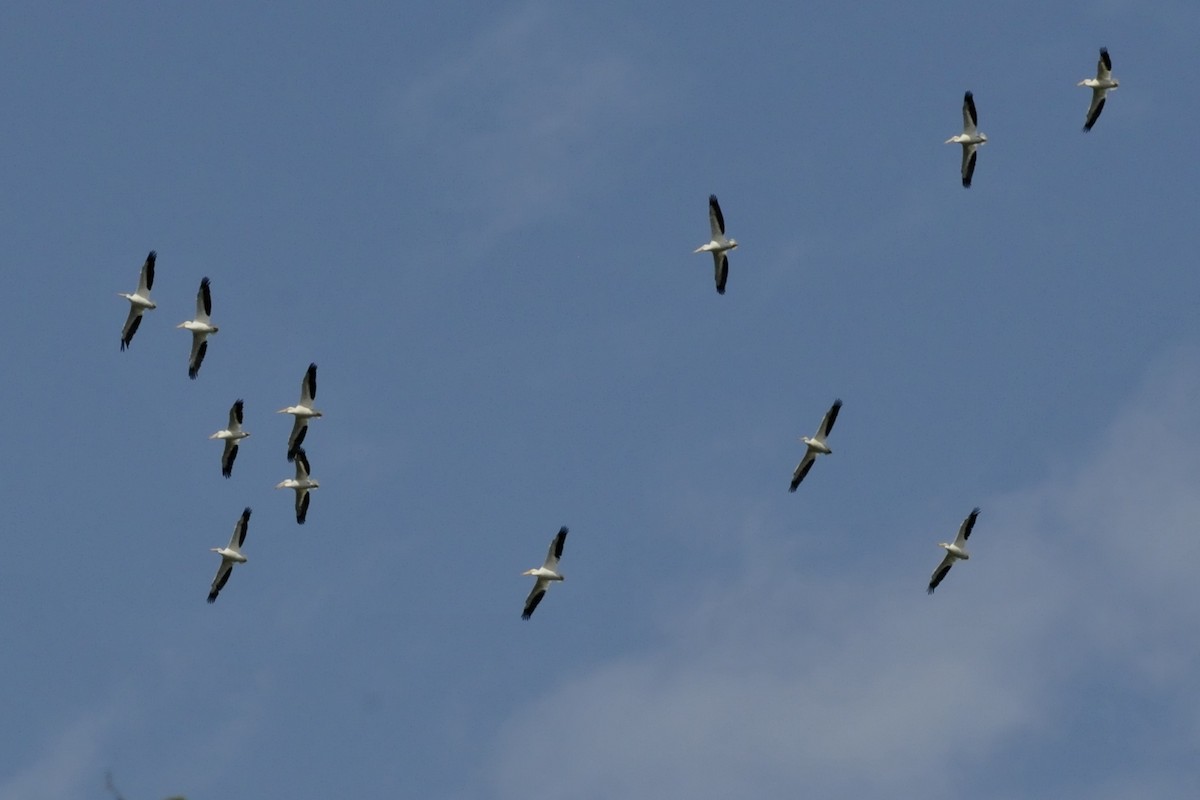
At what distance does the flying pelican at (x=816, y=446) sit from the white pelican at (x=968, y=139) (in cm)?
877

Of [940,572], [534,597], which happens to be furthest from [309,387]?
[940,572]

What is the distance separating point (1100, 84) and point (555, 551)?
22183 mm

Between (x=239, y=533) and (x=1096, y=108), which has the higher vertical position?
(x=1096, y=108)

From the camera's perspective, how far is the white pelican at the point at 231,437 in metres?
61.0

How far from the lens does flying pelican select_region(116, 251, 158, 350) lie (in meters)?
58.7

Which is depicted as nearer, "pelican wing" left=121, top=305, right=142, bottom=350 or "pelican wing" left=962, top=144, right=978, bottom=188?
"pelican wing" left=121, top=305, right=142, bottom=350

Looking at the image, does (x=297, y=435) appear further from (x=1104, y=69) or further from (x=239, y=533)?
(x=1104, y=69)

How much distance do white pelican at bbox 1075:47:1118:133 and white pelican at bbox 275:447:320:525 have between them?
2534 centimetres

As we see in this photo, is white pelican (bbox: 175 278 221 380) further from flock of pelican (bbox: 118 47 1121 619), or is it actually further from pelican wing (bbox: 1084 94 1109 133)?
pelican wing (bbox: 1084 94 1109 133)

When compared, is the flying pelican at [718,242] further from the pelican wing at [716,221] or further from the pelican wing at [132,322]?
the pelican wing at [132,322]

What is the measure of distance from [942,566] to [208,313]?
72.2 feet

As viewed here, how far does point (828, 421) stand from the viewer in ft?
197

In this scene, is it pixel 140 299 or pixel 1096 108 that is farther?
pixel 1096 108

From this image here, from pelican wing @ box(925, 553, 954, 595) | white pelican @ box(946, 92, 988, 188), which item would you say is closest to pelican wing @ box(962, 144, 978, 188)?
white pelican @ box(946, 92, 988, 188)
